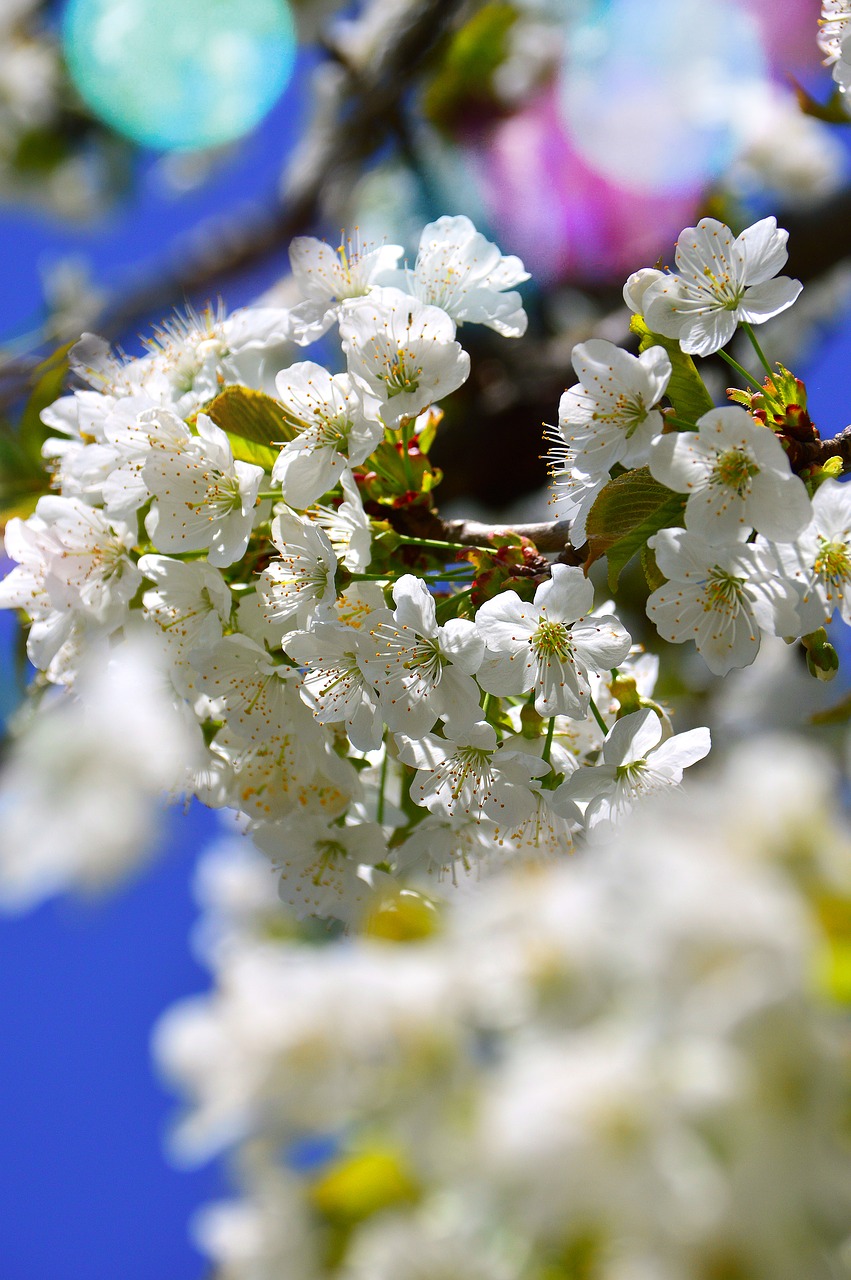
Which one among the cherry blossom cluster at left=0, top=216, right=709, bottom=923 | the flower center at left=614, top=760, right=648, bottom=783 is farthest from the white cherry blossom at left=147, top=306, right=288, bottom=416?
the flower center at left=614, top=760, right=648, bottom=783

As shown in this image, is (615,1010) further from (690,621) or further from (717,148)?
(717,148)

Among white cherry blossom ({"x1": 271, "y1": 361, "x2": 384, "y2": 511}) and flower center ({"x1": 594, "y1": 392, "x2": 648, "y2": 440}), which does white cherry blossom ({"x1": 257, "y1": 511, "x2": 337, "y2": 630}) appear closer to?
white cherry blossom ({"x1": 271, "y1": 361, "x2": 384, "y2": 511})

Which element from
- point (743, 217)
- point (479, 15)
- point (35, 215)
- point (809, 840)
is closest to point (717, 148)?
point (479, 15)

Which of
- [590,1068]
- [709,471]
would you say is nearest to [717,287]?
[709,471]

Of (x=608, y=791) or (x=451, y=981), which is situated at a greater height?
(x=451, y=981)

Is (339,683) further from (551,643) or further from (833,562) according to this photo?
(833,562)
